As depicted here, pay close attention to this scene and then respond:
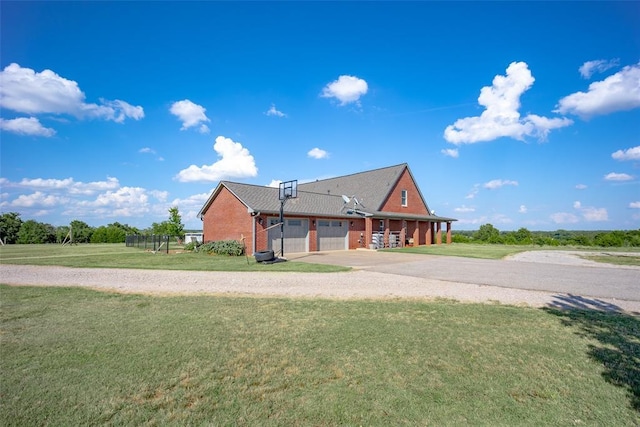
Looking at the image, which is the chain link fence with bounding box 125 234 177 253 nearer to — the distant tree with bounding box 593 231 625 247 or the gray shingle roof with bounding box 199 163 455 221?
the gray shingle roof with bounding box 199 163 455 221

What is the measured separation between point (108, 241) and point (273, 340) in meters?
48.3

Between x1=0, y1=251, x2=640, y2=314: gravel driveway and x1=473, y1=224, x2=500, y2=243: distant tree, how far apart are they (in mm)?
26479

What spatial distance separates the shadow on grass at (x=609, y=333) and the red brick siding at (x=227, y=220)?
55.2 ft

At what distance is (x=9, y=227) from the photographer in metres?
41.5

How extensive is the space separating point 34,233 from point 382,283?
4998 cm

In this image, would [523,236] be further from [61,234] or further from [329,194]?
[61,234]

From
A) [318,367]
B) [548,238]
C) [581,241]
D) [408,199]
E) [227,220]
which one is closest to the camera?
[318,367]

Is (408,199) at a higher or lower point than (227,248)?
higher

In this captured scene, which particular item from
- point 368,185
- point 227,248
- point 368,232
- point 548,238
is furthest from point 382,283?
point 548,238

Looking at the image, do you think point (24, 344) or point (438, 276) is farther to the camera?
point (438, 276)

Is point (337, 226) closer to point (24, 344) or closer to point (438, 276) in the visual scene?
point (438, 276)

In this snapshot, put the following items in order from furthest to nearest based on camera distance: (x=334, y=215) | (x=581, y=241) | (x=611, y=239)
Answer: (x=581, y=241) < (x=611, y=239) < (x=334, y=215)

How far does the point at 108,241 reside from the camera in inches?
1724

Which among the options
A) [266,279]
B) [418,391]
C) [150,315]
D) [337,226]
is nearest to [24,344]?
[150,315]
